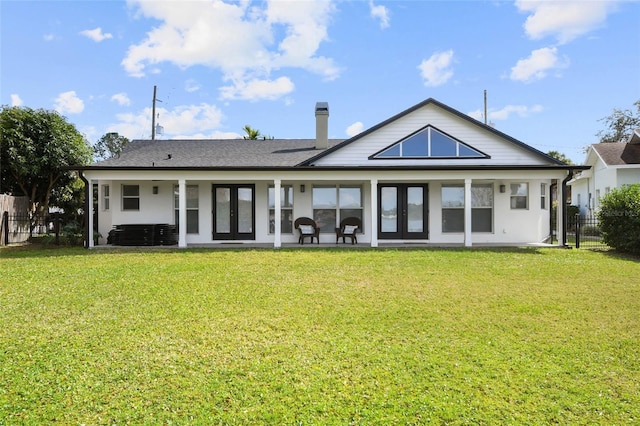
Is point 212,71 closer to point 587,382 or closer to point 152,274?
point 152,274

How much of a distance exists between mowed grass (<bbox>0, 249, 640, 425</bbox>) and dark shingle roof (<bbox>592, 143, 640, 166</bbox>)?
1548cm

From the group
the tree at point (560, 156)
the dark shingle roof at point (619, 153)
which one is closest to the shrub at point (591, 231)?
the dark shingle roof at point (619, 153)

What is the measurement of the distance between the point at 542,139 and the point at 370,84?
2628 cm

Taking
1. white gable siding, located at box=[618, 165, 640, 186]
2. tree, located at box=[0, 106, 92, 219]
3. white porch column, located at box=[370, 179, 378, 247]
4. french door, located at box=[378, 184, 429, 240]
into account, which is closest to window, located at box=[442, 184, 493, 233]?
french door, located at box=[378, 184, 429, 240]

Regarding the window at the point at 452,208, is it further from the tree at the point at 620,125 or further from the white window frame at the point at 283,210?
the tree at the point at 620,125

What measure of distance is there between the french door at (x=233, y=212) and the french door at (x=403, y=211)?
484 cm

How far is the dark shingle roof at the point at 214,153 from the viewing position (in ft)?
44.9

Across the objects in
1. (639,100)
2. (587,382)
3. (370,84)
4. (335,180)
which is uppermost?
(639,100)

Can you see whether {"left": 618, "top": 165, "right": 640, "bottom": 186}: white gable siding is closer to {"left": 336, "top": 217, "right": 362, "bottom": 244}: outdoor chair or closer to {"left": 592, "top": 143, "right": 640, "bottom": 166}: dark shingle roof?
{"left": 592, "top": 143, "right": 640, "bottom": 166}: dark shingle roof

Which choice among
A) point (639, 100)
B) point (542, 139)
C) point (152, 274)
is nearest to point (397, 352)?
point (152, 274)

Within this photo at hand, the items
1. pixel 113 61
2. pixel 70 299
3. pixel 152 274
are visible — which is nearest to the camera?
pixel 70 299

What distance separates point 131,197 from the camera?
14.4 metres

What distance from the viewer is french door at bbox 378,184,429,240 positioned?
47.5 feet

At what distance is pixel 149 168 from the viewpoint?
13102 mm
